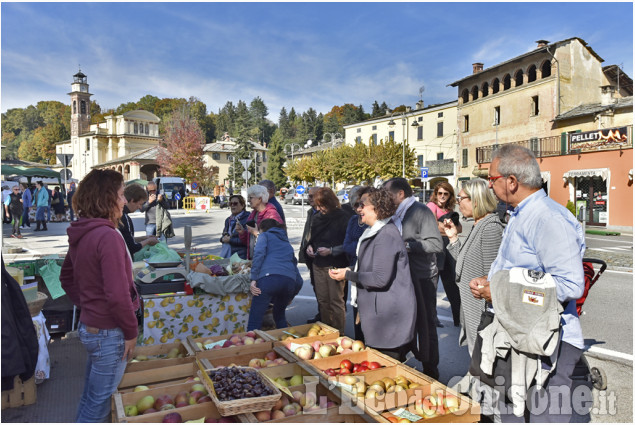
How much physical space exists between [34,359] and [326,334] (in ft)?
7.27

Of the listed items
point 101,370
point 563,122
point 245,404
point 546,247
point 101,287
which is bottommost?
point 245,404

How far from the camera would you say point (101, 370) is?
2646 mm

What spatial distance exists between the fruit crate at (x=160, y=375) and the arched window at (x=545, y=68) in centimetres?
3391

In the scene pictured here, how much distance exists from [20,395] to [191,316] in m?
1.64

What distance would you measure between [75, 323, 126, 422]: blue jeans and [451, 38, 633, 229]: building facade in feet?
76.4

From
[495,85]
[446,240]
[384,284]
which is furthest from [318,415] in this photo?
[495,85]

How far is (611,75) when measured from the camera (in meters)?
33.2

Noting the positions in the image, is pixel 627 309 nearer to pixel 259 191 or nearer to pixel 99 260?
pixel 259 191

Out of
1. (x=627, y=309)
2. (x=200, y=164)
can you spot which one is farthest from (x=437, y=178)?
(x=627, y=309)

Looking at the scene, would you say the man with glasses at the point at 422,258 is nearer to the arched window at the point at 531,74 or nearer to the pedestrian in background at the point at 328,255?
the pedestrian in background at the point at 328,255

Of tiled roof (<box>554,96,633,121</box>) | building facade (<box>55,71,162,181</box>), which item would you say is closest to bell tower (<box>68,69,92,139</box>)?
building facade (<box>55,71,162,181</box>)

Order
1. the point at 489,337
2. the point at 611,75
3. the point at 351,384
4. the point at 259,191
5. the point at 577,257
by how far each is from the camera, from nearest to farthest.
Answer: the point at 577,257 < the point at 489,337 < the point at 351,384 < the point at 259,191 < the point at 611,75

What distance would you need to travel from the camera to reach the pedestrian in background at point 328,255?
541cm

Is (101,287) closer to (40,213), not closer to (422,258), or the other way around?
(422,258)
